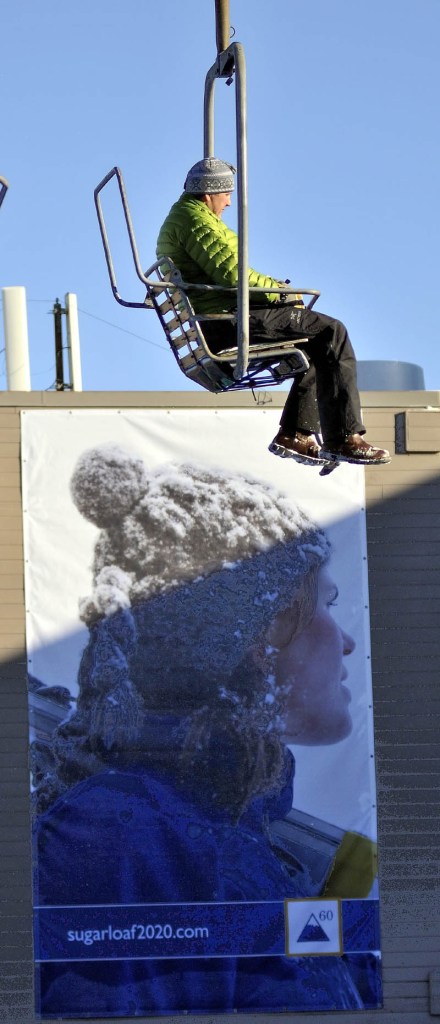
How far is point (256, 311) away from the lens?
6.99m

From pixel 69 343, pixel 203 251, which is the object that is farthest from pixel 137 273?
pixel 69 343

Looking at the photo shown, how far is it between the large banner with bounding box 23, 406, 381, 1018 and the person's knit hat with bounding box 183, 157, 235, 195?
4.55 m

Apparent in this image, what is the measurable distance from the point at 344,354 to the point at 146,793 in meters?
4.74

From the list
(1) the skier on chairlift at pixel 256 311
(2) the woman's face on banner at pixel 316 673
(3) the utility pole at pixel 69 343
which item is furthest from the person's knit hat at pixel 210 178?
(3) the utility pole at pixel 69 343

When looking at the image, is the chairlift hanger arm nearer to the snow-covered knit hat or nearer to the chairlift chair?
the chairlift chair

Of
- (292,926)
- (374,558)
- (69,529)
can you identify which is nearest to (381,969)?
(292,926)

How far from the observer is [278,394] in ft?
37.8

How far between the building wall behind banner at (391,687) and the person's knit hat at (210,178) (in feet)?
14.3

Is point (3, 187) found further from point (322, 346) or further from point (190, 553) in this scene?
point (190, 553)

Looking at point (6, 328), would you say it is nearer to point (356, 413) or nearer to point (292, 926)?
point (292, 926)

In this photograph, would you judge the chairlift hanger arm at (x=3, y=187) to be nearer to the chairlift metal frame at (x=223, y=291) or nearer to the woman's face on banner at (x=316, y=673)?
the chairlift metal frame at (x=223, y=291)

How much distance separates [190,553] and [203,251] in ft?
15.6

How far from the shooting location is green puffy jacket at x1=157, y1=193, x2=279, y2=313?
6676mm

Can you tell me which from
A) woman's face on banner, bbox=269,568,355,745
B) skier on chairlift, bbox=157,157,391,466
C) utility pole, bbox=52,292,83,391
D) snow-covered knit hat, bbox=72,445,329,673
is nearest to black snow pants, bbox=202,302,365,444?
skier on chairlift, bbox=157,157,391,466
